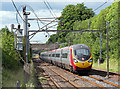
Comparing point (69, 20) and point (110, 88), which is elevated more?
point (69, 20)

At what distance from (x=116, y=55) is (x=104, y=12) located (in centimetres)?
1134

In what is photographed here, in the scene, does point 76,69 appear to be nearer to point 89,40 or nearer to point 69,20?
point 89,40

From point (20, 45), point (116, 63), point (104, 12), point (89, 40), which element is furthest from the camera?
point (89, 40)

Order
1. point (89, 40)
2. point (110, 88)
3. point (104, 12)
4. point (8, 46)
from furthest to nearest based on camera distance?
point (89, 40) → point (104, 12) → point (8, 46) → point (110, 88)

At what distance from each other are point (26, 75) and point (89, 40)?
96.3 ft

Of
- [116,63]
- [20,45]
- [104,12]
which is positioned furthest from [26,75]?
[104,12]

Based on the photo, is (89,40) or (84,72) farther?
(89,40)

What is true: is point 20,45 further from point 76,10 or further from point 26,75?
point 76,10

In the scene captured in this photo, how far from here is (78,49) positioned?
770 inches

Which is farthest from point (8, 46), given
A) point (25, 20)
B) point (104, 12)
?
point (104, 12)

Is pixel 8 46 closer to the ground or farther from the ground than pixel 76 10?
closer to the ground

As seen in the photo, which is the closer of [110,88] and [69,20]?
[110,88]

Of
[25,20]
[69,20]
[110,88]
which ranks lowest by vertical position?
[110,88]

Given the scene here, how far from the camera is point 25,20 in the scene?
17062 mm
